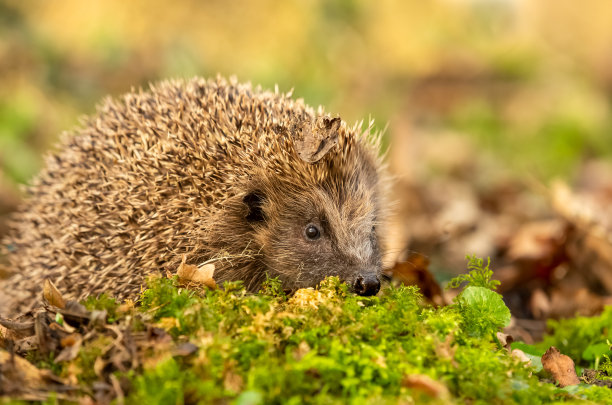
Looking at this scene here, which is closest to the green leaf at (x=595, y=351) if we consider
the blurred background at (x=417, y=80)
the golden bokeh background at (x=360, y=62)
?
the blurred background at (x=417, y=80)

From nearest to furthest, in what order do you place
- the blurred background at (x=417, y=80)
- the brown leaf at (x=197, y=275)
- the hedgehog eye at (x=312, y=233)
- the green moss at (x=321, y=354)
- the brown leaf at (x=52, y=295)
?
the green moss at (x=321, y=354) < the brown leaf at (x=52, y=295) < the brown leaf at (x=197, y=275) < the hedgehog eye at (x=312, y=233) < the blurred background at (x=417, y=80)

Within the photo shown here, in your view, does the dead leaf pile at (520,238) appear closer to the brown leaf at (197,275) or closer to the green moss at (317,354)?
the green moss at (317,354)

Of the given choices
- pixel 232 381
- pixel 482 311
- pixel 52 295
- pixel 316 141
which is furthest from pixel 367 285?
pixel 52 295

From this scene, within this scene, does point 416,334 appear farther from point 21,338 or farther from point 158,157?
point 158,157

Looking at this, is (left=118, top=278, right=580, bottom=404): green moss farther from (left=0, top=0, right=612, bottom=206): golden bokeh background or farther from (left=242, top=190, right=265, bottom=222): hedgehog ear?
(left=0, top=0, right=612, bottom=206): golden bokeh background

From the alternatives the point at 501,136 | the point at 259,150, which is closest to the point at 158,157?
the point at 259,150

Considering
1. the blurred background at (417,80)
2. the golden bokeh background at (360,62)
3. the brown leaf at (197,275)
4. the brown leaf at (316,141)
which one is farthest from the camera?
the golden bokeh background at (360,62)

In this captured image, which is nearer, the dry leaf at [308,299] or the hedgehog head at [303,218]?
the dry leaf at [308,299]

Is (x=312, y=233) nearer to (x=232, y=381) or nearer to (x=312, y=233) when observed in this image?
(x=312, y=233)
